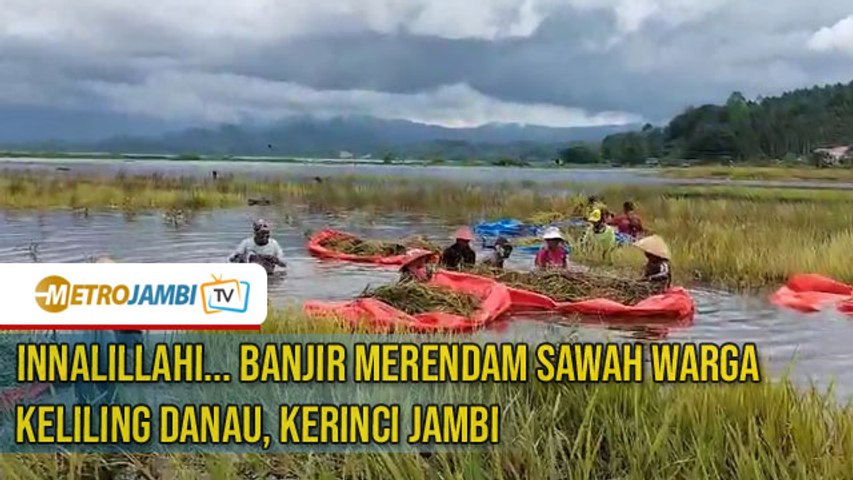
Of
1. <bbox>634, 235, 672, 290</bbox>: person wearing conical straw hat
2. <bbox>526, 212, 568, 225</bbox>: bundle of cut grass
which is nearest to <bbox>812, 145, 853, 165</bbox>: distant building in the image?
<bbox>634, 235, 672, 290</bbox>: person wearing conical straw hat

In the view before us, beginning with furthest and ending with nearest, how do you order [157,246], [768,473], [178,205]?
[178,205] → [157,246] → [768,473]

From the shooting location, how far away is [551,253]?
6.20m

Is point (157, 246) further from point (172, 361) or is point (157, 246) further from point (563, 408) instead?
Answer: point (563, 408)

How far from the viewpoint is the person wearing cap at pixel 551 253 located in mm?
6176

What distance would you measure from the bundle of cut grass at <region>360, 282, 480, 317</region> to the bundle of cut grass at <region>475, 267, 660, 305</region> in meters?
0.93

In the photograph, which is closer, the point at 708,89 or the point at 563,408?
the point at 563,408

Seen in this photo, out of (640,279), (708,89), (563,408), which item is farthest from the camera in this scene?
(640,279)

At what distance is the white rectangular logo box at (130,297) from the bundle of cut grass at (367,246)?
431 centimetres

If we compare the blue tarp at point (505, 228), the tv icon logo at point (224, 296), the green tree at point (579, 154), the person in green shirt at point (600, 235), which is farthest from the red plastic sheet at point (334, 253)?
the tv icon logo at point (224, 296)

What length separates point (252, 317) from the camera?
277 cm

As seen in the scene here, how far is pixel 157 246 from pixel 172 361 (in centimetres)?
383

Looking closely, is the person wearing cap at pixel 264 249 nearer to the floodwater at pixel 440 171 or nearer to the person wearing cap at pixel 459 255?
the floodwater at pixel 440 171

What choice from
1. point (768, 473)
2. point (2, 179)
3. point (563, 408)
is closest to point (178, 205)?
point (2, 179)

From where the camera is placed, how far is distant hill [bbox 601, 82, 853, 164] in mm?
4883
